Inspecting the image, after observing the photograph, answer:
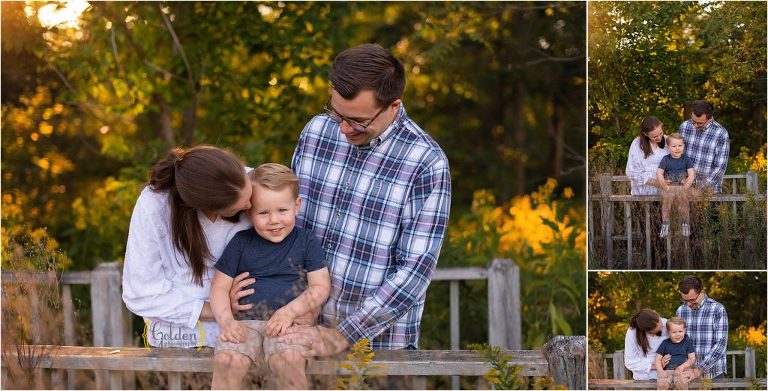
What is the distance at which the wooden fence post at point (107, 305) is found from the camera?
493cm

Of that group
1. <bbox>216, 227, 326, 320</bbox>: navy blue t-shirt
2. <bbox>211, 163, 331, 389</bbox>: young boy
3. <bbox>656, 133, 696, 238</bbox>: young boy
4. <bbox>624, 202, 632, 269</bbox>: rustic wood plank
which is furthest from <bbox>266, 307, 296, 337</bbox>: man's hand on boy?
<bbox>656, 133, 696, 238</bbox>: young boy

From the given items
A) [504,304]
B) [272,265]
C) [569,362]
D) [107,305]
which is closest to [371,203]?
[272,265]

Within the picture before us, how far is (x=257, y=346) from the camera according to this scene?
283 centimetres

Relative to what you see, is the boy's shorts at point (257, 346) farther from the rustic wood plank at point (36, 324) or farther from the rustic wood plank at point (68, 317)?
the rustic wood plank at point (68, 317)

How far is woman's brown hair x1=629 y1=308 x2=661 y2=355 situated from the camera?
267cm

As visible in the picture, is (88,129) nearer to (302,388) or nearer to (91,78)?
(91,78)

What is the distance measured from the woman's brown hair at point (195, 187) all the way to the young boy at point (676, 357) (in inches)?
57.7

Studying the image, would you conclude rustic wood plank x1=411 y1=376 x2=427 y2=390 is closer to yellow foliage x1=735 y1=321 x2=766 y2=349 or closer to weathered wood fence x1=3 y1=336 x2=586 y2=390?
weathered wood fence x1=3 y1=336 x2=586 y2=390

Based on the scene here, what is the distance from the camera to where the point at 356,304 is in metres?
3.11

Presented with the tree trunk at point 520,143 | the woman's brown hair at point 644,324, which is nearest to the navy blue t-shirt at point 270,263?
the woman's brown hair at point 644,324

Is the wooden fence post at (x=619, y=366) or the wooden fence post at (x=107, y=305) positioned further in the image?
the wooden fence post at (x=107, y=305)

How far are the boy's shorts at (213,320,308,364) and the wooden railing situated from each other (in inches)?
38.5

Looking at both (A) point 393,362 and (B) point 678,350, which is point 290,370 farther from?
(B) point 678,350

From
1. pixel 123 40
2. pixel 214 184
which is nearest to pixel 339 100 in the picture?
pixel 214 184
